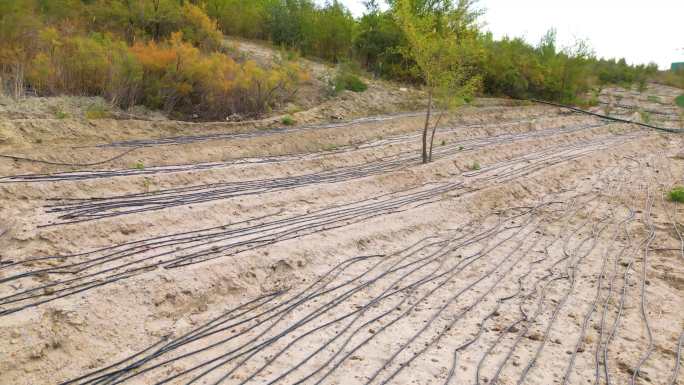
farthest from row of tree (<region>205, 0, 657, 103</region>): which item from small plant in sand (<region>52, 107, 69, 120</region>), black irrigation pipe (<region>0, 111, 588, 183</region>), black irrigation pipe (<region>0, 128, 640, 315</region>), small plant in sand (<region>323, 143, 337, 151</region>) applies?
black irrigation pipe (<region>0, 128, 640, 315</region>)

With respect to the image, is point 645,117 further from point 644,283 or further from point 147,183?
point 147,183

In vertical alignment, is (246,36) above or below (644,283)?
above

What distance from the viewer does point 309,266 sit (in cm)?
655

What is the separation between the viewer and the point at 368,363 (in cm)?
464

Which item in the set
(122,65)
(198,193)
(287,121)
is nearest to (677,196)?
(287,121)

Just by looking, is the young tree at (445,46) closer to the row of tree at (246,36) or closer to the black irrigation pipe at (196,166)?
the row of tree at (246,36)

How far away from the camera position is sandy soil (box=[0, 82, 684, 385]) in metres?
4.61

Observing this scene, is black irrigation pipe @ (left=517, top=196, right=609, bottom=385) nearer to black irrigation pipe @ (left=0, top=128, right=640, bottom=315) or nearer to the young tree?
black irrigation pipe @ (left=0, top=128, right=640, bottom=315)

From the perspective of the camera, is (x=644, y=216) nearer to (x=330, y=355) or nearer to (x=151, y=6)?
(x=330, y=355)

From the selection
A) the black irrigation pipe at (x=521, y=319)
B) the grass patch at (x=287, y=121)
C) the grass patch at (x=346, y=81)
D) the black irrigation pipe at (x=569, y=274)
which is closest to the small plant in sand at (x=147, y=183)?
the grass patch at (x=287, y=121)

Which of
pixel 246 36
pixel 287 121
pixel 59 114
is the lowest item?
pixel 287 121

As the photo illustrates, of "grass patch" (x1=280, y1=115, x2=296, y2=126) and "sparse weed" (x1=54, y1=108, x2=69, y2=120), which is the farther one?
"grass patch" (x1=280, y1=115, x2=296, y2=126)

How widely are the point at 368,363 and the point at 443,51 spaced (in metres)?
7.99

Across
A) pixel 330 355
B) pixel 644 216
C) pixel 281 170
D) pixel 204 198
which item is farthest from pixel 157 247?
pixel 644 216
